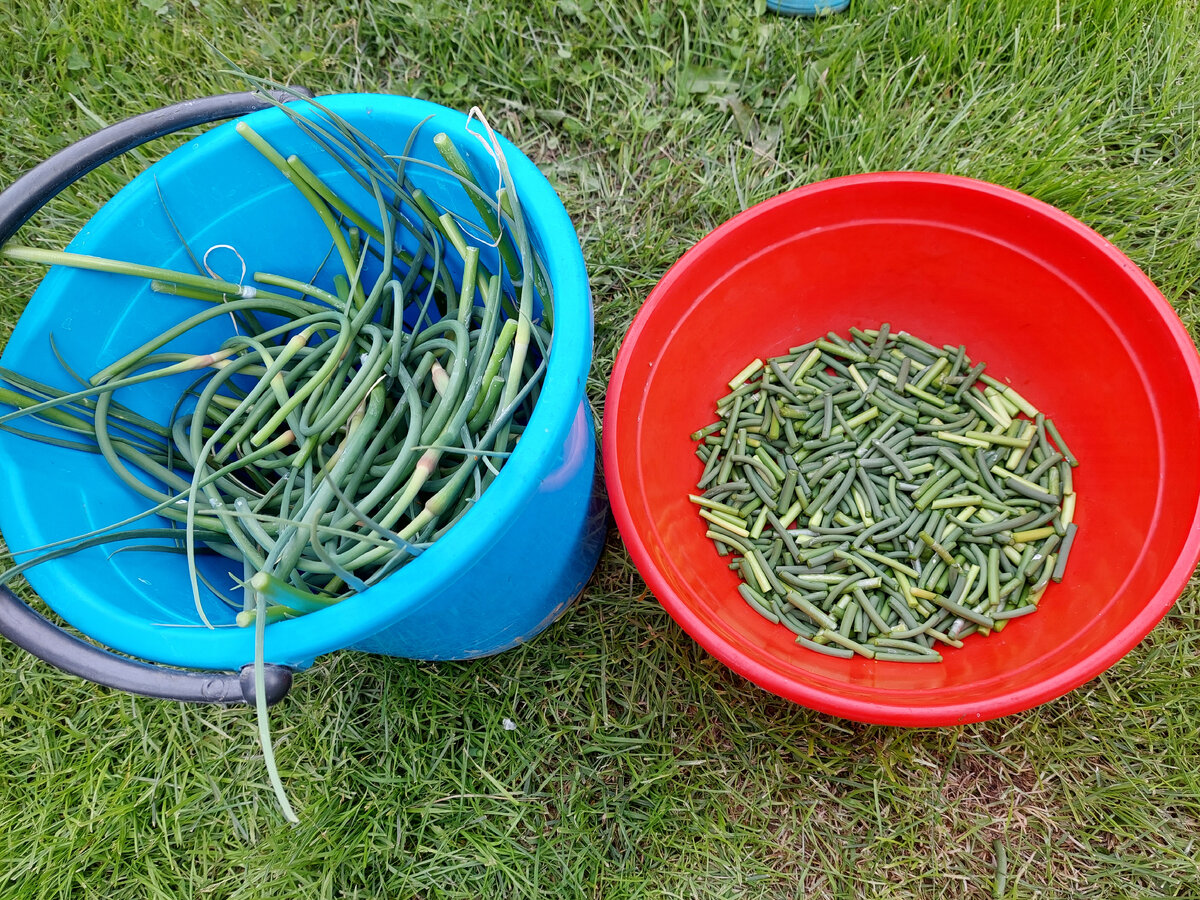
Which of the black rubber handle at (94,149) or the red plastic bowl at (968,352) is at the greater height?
the black rubber handle at (94,149)

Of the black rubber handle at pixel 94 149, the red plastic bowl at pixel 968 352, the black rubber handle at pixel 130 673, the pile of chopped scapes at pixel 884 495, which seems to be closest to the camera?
the black rubber handle at pixel 130 673

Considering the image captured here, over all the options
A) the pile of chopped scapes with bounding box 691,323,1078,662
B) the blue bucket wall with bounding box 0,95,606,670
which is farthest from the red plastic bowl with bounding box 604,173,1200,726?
the blue bucket wall with bounding box 0,95,606,670

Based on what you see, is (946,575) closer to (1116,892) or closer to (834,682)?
(834,682)

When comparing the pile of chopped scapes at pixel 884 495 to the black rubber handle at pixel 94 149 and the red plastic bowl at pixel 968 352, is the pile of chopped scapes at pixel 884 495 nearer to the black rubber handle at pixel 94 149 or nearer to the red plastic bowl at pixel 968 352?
the red plastic bowl at pixel 968 352

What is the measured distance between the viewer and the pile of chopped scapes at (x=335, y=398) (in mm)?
980

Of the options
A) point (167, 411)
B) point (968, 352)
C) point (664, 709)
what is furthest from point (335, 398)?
point (968, 352)

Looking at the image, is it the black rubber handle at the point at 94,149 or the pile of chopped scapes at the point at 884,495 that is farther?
the pile of chopped scapes at the point at 884,495

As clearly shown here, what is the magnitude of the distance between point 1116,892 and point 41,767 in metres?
1.83

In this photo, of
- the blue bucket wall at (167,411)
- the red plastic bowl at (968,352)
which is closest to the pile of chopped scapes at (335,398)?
the blue bucket wall at (167,411)

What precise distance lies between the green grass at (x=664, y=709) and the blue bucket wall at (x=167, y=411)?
26cm

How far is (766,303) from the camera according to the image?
146 cm

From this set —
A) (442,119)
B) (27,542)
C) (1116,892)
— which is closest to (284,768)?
(27,542)

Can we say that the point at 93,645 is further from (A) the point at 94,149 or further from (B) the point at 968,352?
(B) the point at 968,352

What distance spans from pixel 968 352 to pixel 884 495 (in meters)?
0.33
